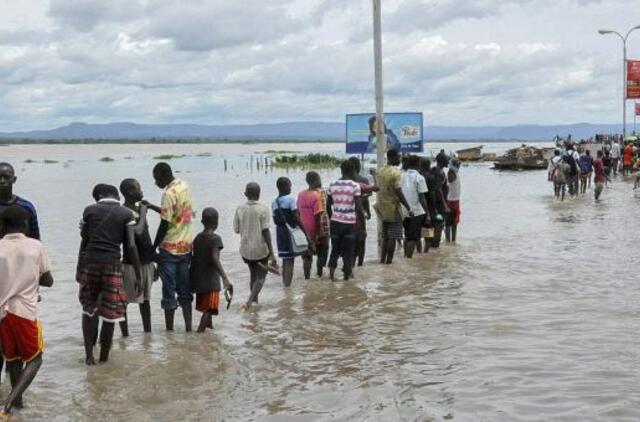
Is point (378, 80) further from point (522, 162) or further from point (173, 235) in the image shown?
point (522, 162)

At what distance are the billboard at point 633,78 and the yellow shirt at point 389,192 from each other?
110 ft

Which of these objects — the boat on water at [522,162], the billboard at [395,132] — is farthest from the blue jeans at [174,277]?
the boat on water at [522,162]

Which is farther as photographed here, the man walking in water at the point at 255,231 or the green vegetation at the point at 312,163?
the green vegetation at the point at 312,163

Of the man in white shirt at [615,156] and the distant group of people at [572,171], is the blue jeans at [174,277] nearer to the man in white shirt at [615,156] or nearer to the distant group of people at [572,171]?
the distant group of people at [572,171]

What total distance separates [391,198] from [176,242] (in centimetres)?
482

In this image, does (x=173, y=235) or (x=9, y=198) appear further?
(x=173, y=235)

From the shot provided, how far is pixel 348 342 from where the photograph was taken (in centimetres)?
779

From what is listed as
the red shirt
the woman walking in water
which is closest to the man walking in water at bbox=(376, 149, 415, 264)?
the woman walking in water

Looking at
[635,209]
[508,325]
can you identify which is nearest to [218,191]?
[635,209]

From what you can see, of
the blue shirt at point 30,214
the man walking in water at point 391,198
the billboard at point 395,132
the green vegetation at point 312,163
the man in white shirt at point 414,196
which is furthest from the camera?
→ the green vegetation at point 312,163

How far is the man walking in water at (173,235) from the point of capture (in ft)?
25.8

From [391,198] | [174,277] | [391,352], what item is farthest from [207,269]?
[391,198]

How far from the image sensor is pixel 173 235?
7.91m

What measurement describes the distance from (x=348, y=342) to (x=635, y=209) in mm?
16459
